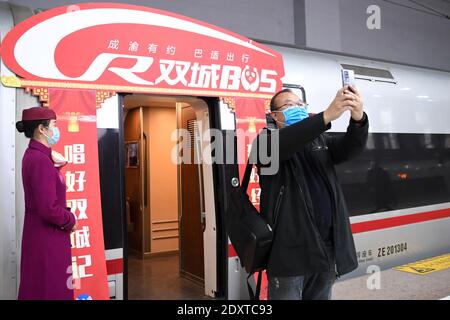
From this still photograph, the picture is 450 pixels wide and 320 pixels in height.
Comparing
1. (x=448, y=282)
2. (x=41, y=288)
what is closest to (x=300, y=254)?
(x=41, y=288)

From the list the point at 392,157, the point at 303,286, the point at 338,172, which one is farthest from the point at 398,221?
the point at 303,286

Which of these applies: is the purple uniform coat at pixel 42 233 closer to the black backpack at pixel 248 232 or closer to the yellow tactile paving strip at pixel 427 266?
the black backpack at pixel 248 232

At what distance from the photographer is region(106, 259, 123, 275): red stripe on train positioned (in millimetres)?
2713

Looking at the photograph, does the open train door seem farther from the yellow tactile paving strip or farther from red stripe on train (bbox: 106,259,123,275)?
the yellow tactile paving strip

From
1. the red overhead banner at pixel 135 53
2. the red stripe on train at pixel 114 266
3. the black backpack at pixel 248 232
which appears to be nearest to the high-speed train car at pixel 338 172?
the red stripe on train at pixel 114 266

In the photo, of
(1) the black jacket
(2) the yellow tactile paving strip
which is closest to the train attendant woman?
(1) the black jacket

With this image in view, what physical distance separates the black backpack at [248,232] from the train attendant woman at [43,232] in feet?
3.12

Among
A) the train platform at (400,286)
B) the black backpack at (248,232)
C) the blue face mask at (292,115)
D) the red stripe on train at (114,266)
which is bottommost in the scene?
the train platform at (400,286)

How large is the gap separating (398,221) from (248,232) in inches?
122

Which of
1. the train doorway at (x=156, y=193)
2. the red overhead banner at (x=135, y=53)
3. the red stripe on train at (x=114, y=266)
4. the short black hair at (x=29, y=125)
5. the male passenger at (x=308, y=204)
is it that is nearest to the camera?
the male passenger at (x=308, y=204)

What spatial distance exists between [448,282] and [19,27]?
12.8 feet

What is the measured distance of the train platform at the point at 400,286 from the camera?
3344mm

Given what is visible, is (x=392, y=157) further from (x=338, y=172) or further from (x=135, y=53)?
(x=135, y=53)

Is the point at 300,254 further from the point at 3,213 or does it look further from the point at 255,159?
the point at 3,213
